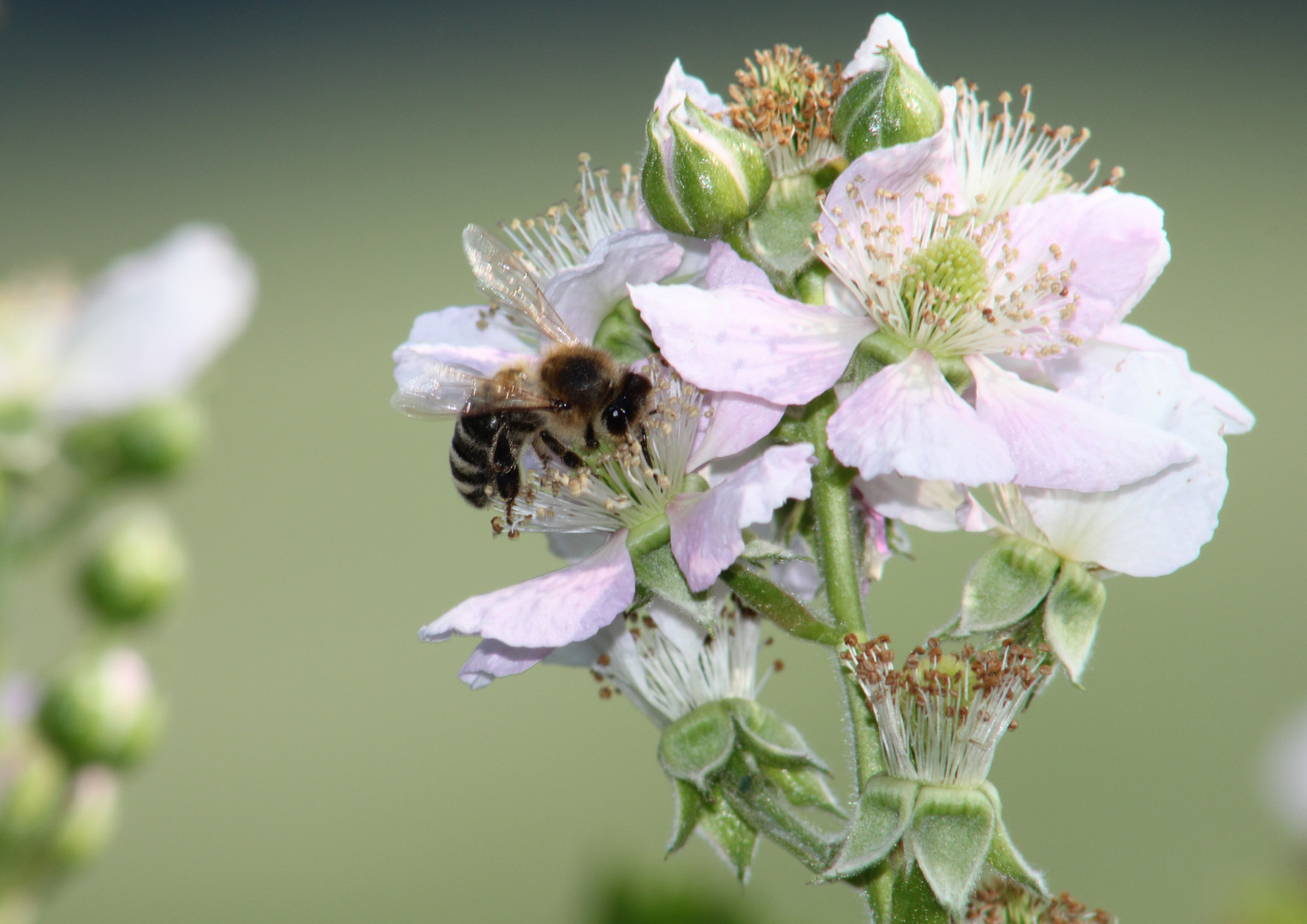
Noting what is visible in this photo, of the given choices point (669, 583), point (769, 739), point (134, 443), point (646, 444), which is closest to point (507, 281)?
point (646, 444)

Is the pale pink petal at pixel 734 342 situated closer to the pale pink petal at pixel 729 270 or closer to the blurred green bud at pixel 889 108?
the pale pink petal at pixel 729 270

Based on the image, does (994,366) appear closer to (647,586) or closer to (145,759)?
(647,586)

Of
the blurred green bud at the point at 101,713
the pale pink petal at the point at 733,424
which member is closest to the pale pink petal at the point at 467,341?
the pale pink petal at the point at 733,424

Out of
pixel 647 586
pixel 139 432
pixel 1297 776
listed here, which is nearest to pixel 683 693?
pixel 647 586

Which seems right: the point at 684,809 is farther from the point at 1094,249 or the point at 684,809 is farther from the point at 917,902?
the point at 1094,249

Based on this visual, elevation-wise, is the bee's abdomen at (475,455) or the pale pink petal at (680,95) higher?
the pale pink petal at (680,95)

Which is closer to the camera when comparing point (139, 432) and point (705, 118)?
point (705, 118)

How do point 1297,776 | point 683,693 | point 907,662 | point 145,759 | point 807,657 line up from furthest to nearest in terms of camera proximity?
1. point 807,657
2. point 1297,776
3. point 145,759
4. point 683,693
5. point 907,662
